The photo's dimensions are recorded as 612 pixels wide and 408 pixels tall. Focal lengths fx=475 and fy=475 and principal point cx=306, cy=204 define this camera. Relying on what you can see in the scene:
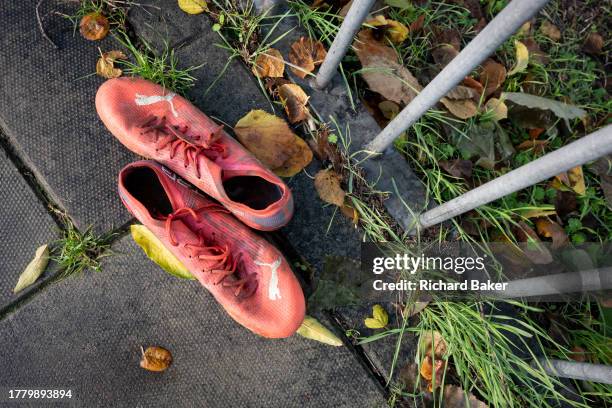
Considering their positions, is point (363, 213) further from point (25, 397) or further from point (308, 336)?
point (25, 397)

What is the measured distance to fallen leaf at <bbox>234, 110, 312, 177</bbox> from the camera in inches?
66.1

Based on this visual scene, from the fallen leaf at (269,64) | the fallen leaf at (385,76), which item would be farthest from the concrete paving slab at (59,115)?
the fallen leaf at (385,76)

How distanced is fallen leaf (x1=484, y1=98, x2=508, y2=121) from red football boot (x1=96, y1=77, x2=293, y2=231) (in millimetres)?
851

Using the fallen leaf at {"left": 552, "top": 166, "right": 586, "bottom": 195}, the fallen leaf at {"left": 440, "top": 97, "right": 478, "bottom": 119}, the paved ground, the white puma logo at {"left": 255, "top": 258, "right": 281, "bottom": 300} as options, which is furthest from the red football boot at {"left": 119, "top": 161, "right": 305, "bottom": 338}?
the fallen leaf at {"left": 552, "top": 166, "right": 586, "bottom": 195}

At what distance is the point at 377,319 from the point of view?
169cm

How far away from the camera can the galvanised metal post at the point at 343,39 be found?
1.20m

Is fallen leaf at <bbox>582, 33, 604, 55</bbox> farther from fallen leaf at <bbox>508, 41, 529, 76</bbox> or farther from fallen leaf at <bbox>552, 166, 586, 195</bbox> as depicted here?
fallen leaf at <bbox>552, 166, 586, 195</bbox>

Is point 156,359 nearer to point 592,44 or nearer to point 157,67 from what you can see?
point 157,67

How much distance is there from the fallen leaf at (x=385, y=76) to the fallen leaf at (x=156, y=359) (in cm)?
118

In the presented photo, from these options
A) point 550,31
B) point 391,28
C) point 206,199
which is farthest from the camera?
point 550,31

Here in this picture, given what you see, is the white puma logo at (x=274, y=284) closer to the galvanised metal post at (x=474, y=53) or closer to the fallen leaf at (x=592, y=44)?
the galvanised metal post at (x=474, y=53)

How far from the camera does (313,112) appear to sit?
1712mm

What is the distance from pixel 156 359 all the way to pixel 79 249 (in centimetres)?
46

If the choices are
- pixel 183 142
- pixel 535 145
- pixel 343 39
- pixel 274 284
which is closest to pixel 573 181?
pixel 535 145
